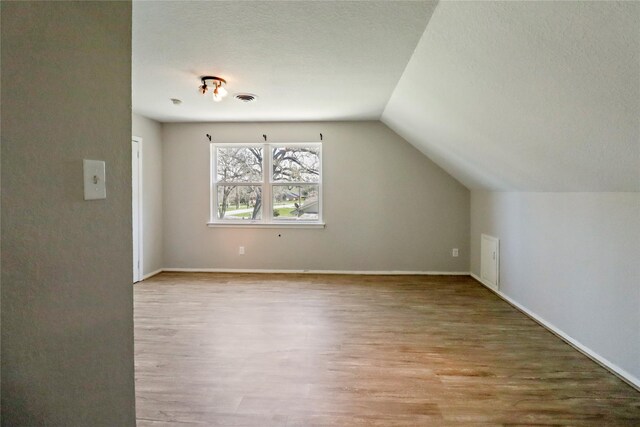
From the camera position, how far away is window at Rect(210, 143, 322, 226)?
4.97 meters

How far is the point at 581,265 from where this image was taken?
8.42 feet

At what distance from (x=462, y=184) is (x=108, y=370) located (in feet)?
15.5

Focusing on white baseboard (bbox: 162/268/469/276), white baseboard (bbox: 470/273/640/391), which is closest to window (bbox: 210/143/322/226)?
white baseboard (bbox: 162/268/469/276)

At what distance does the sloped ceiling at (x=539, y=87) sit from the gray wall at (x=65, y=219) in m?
1.64

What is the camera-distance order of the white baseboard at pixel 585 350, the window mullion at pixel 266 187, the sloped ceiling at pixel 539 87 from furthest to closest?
the window mullion at pixel 266 187, the white baseboard at pixel 585 350, the sloped ceiling at pixel 539 87

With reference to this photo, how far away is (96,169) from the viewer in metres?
0.90

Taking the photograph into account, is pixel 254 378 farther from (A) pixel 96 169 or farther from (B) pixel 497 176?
(B) pixel 497 176

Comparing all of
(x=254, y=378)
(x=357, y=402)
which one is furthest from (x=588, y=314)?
(x=254, y=378)

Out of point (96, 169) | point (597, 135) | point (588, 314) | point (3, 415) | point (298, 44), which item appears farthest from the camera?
point (588, 314)

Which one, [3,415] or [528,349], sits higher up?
[3,415]

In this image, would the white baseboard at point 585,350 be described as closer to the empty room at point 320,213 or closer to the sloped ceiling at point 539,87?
the empty room at point 320,213

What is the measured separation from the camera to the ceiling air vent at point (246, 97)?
137 inches

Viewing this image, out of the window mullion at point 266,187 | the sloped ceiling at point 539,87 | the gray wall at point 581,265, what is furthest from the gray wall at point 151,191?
the gray wall at point 581,265

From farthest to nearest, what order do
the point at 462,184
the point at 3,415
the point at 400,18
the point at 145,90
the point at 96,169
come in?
the point at 462,184 → the point at 145,90 → the point at 400,18 → the point at 96,169 → the point at 3,415
